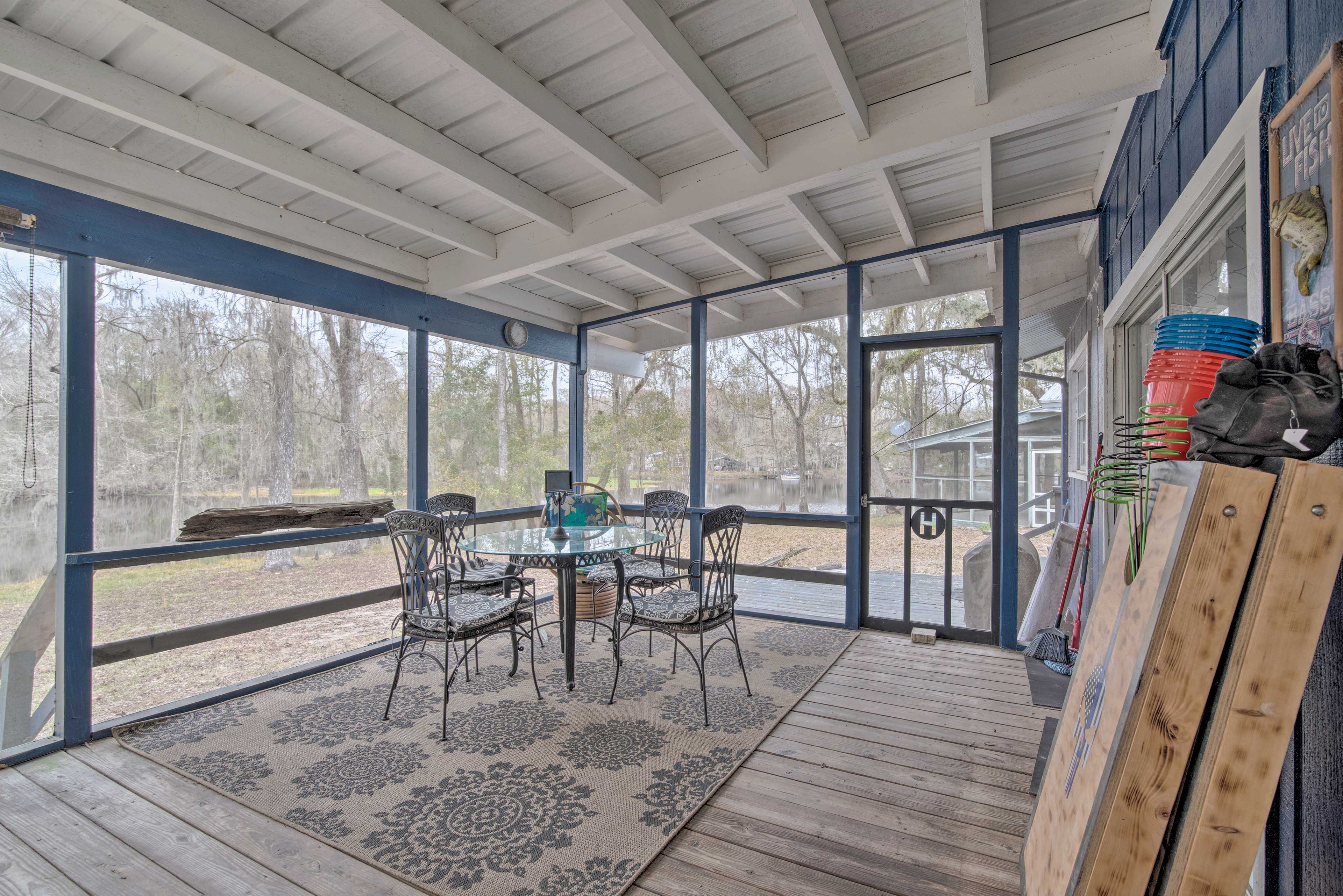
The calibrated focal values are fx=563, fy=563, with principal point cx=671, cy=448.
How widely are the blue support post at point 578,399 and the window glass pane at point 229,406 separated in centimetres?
169

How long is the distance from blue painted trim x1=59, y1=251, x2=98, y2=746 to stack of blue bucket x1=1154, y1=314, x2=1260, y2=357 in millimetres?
4095

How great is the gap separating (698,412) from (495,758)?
3.18 metres

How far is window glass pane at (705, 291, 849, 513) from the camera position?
14.4 feet

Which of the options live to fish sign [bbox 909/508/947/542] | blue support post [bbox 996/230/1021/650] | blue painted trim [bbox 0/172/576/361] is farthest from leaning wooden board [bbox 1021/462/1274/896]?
blue painted trim [bbox 0/172/576/361]

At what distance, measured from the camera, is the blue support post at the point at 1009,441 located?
371 centimetres

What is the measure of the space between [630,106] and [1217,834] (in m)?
2.88

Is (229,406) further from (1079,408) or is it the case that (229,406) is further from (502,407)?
(1079,408)

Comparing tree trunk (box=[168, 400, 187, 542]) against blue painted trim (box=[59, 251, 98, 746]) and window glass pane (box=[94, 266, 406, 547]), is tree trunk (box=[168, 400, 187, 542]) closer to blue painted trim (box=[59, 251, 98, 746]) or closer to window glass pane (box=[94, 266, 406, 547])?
window glass pane (box=[94, 266, 406, 547])

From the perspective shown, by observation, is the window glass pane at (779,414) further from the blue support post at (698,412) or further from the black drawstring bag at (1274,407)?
the black drawstring bag at (1274,407)

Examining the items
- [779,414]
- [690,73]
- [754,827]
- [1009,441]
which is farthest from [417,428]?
[1009,441]

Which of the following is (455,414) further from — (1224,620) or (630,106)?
(1224,620)

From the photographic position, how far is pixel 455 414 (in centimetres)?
497

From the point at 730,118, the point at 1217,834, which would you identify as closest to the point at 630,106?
the point at 730,118

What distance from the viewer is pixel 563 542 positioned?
10.9 ft
